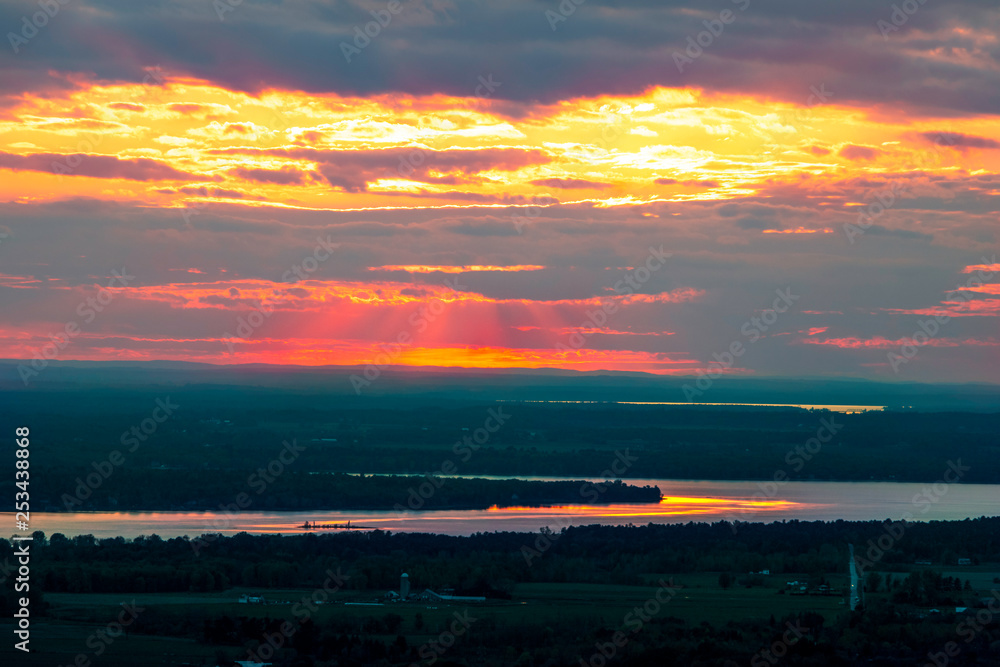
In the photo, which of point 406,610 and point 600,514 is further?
point 600,514

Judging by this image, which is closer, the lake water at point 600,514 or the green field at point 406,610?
the green field at point 406,610

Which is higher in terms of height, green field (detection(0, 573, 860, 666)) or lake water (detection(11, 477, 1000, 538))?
lake water (detection(11, 477, 1000, 538))

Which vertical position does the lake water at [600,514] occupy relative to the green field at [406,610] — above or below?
above

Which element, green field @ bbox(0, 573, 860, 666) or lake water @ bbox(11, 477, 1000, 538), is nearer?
green field @ bbox(0, 573, 860, 666)

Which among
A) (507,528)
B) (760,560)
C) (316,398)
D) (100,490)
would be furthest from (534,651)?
(316,398)

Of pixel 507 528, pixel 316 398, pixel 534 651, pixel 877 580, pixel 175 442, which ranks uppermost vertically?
pixel 316 398

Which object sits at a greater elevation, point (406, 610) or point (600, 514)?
point (600, 514)

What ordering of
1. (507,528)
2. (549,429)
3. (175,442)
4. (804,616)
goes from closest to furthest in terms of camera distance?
1. (804,616)
2. (507,528)
3. (175,442)
4. (549,429)

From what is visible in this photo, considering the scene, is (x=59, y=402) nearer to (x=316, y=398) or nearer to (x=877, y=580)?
(x=316, y=398)
